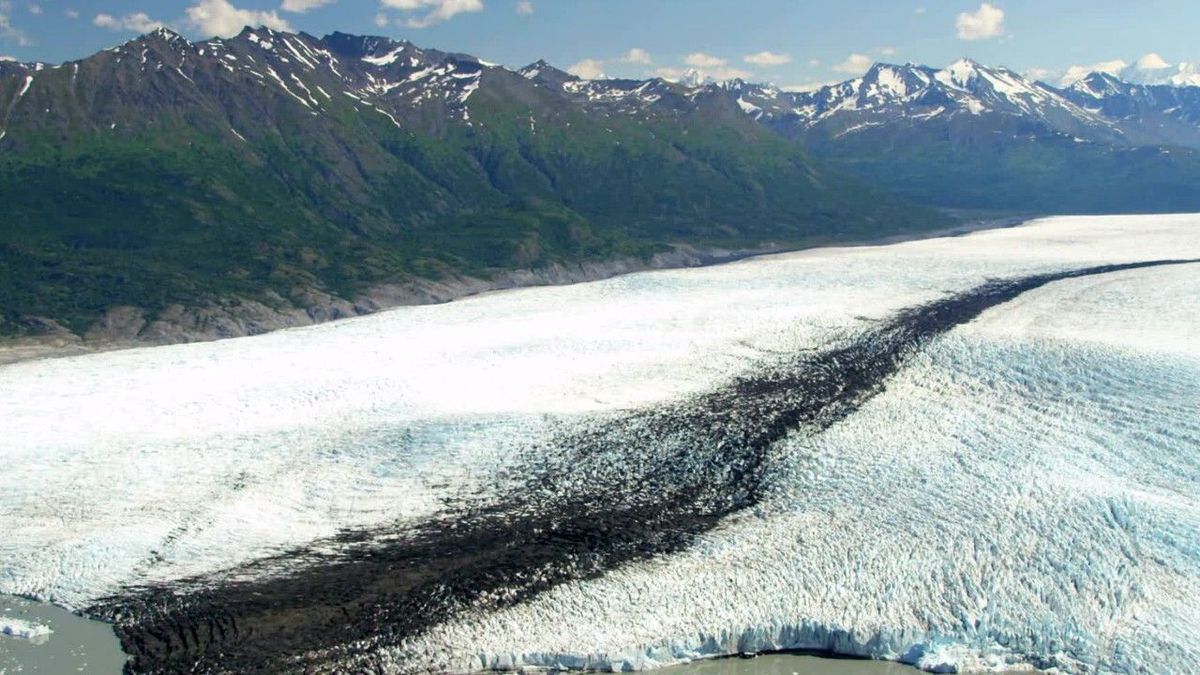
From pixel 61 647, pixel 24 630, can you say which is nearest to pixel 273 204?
pixel 24 630

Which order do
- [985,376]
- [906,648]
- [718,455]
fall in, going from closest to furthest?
1. [906,648]
2. [718,455]
3. [985,376]

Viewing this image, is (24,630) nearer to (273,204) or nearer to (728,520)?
(728,520)

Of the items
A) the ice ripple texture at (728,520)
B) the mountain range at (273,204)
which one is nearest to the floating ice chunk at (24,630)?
the ice ripple texture at (728,520)

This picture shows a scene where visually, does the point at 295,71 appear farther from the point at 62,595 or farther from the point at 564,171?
the point at 62,595

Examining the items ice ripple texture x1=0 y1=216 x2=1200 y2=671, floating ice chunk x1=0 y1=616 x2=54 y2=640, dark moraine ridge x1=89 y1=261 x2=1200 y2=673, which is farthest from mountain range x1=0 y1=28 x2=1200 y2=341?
floating ice chunk x1=0 y1=616 x2=54 y2=640

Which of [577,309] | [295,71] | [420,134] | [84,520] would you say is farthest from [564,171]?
[84,520]

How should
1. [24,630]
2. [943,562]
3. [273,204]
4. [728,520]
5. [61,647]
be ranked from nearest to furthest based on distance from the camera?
[61,647] → [24,630] → [943,562] → [728,520] → [273,204]
